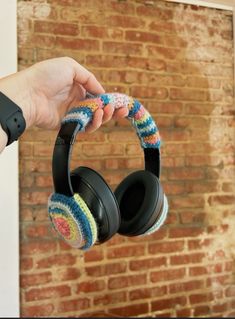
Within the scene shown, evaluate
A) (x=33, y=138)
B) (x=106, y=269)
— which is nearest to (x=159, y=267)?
(x=106, y=269)

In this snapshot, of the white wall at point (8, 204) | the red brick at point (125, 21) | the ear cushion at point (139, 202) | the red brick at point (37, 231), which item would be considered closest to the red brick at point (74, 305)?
the white wall at point (8, 204)

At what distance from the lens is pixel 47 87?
3.31ft

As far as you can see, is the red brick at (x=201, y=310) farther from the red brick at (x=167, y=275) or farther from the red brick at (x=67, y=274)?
the red brick at (x=67, y=274)

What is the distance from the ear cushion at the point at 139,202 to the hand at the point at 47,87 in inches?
7.1

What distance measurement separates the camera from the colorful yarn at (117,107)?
Answer: 32.9 inches

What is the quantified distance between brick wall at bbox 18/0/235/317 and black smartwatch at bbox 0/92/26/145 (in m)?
0.97

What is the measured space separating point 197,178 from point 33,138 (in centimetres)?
96

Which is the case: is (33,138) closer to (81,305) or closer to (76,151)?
(76,151)

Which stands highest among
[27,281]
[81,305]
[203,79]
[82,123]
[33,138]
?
[203,79]

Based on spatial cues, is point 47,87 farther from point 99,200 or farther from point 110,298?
point 110,298

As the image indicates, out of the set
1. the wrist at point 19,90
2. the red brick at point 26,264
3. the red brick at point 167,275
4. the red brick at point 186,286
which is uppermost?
the wrist at point 19,90

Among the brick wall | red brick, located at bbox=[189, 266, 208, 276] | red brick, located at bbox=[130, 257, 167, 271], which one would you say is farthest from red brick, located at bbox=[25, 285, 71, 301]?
red brick, located at bbox=[189, 266, 208, 276]

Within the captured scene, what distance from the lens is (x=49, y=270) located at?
1.92 metres

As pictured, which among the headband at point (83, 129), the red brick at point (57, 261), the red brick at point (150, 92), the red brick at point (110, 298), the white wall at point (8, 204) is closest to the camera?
the headband at point (83, 129)
